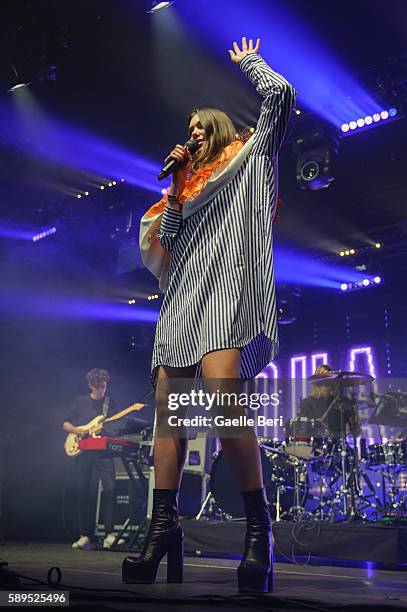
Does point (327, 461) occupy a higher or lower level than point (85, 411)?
lower

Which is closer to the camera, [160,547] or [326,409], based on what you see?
[160,547]

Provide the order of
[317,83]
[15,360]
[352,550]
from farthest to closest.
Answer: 1. [15,360]
2. [317,83]
3. [352,550]

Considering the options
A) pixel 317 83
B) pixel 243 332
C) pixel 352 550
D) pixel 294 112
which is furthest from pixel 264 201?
pixel 294 112

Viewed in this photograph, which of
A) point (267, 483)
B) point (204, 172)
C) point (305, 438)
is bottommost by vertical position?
point (267, 483)

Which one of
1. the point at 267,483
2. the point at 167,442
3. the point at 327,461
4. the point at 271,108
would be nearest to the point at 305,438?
the point at 327,461

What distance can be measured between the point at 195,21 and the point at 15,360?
5373 millimetres

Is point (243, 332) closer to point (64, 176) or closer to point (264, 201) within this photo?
point (264, 201)

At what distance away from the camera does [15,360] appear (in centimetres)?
873

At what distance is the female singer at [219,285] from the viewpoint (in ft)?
5.74

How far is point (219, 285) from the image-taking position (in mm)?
1831

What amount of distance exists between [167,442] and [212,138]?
39.5 inches

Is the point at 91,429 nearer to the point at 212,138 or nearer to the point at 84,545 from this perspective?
the point at 84,545

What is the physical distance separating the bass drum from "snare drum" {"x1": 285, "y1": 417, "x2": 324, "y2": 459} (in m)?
0.12

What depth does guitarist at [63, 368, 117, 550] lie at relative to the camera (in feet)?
19.9
